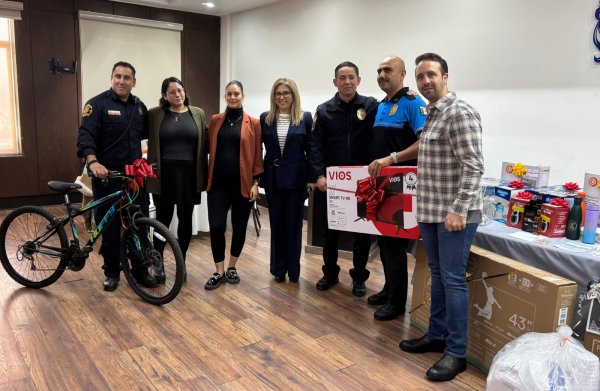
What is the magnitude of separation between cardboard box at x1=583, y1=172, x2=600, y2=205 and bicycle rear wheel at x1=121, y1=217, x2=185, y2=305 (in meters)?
2.27

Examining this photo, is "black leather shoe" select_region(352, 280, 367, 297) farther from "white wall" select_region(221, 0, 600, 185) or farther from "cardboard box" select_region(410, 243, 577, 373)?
"white wall" select_region(221, 0, 600, 185)

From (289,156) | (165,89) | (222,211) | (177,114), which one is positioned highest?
(165,89)

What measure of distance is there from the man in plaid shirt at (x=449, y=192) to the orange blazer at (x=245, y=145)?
1324mm

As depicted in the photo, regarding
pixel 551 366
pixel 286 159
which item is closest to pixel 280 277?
pixel 286 159

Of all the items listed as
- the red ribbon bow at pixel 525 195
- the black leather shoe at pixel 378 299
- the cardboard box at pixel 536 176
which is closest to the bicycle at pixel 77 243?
the black leather shoe at pixel 378 299

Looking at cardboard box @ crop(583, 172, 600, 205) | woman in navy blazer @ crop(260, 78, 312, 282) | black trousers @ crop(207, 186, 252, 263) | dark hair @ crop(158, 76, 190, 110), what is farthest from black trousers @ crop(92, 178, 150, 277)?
cardboard box @ crop(583, 172, 600, 205)

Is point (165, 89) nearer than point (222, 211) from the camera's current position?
Yes

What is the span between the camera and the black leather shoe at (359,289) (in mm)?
3389

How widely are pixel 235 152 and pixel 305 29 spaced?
10.2ft

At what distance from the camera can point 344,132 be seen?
3.16 metres

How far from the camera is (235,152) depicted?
3283 millimetres

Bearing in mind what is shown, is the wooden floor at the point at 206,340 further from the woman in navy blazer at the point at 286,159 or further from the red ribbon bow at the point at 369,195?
the red ribbon bow at the point at 369,195

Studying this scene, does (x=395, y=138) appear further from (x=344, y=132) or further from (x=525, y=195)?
(x=525, y=195)

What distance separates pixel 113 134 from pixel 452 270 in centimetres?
226
